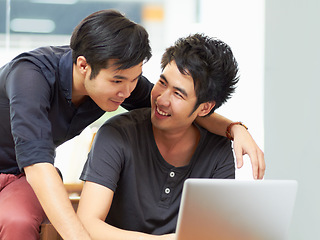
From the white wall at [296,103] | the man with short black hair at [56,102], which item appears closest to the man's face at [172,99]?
the man with short black hair at [56,102]

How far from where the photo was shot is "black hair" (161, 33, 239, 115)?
1684 mm

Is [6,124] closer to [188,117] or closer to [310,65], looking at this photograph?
[188,117]

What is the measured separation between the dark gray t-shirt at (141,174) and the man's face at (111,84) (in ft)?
0.44

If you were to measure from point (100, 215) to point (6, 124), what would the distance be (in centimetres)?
50

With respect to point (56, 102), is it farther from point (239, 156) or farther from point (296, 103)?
point (296, 103)

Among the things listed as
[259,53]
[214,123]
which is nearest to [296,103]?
[259,53]

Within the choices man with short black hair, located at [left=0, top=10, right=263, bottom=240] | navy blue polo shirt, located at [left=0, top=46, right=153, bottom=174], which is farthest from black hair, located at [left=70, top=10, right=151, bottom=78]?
navy blue polo shirt, located at [left=0, top=46, right=153, bottom=174]

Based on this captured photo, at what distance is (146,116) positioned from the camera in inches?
70.9

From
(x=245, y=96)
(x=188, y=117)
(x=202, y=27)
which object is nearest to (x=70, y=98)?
(x=188, y=117)

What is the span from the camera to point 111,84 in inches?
60.4

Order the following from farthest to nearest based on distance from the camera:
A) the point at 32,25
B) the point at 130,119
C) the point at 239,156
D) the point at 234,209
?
the point at 32,25 < the point at 130,119 < the point at 239,156 < the point at 234,209

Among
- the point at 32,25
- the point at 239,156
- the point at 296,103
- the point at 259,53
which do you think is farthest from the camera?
the point at 32,25

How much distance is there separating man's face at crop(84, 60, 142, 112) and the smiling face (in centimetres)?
15

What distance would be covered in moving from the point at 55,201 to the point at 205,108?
72 cm
